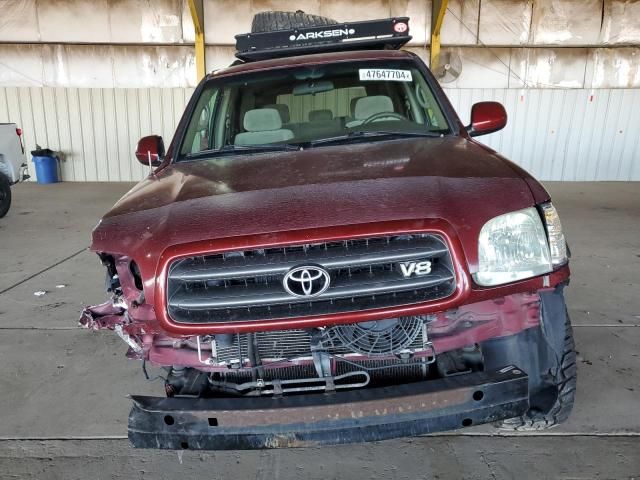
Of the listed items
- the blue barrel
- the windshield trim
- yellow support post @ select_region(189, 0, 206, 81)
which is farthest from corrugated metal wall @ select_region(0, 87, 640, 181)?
the windshield trim

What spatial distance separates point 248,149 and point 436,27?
8.13 m

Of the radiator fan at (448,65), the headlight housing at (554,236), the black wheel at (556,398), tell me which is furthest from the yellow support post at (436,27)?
the black wheel at (556,398)

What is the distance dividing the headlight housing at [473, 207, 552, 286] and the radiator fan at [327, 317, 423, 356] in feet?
1.00

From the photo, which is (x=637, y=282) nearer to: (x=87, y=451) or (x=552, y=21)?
(x=87, y=451)

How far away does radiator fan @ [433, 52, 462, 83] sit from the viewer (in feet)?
32.7

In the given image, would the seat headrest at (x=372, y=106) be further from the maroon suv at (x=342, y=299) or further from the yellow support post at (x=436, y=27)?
the yellow support post at (x=436, y=27)

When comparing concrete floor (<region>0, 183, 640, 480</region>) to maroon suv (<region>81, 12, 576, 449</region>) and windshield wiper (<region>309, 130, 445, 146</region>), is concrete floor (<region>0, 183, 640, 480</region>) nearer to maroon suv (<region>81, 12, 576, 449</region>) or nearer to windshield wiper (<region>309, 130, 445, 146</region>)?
maroon suv (<region>81, 12, 576, 449</region>)

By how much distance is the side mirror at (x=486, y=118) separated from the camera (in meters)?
2.88

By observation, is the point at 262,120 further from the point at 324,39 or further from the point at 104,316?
the point at 104,316

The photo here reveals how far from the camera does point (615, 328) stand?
11.4 feet

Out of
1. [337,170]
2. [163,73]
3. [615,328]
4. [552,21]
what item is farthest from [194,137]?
[552,21]

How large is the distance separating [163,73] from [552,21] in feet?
24.9

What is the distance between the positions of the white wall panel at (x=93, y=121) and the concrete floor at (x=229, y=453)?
626 centimetres

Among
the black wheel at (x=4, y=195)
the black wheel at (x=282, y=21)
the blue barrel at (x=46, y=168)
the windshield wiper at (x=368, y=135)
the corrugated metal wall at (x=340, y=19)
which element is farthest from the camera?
the blue barrel at (x=46, y=168)
